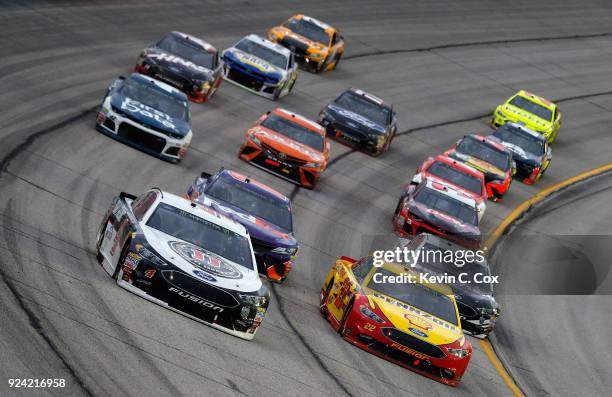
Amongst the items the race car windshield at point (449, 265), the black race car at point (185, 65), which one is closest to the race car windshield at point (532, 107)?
the black race car at point (185, 65)

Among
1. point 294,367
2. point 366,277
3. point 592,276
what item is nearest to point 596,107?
point 592,276

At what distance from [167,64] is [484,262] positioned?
10713 millimetres

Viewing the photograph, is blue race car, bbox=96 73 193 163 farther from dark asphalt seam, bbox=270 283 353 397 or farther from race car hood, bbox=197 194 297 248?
dark asphalt seam, bbox=270 283 353 397

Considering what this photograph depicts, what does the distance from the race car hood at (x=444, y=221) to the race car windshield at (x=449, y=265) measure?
3233 mm

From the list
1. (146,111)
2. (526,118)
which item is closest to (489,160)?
(526,118)

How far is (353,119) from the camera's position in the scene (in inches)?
1234

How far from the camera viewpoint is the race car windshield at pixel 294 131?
26.9 metres

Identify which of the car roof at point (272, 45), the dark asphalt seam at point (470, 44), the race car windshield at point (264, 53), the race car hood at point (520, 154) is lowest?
the dark asphalt seam at point (470, 44)

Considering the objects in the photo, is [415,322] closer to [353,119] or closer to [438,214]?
[438,214]

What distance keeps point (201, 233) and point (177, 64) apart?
1424 centimetres

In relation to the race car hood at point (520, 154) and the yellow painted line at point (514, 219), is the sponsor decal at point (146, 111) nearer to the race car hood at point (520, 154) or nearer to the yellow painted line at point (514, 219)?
the yellow painted line at point (514, 219)

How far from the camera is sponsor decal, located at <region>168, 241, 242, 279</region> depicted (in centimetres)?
1509

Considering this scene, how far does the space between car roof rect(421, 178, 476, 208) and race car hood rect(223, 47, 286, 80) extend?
821 centimetres

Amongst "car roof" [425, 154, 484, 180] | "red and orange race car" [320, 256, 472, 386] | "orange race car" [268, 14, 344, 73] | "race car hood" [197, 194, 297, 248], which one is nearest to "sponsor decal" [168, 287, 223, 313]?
"red and orange race car" [320, 256, 472, 386]
